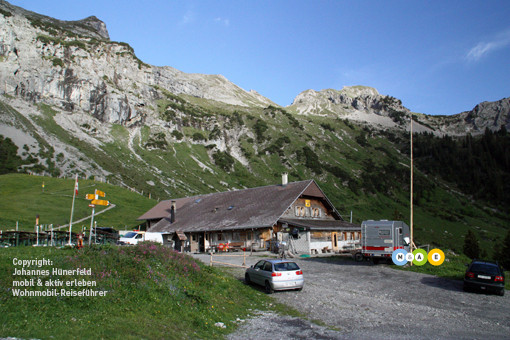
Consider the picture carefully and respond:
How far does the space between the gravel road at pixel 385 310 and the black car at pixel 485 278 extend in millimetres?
454

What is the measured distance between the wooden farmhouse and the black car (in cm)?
1674

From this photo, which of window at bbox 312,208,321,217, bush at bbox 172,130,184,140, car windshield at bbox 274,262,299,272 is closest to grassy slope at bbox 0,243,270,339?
car windshield at bbox 274,262,299,272

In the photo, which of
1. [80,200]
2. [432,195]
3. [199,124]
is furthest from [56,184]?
[432,195]

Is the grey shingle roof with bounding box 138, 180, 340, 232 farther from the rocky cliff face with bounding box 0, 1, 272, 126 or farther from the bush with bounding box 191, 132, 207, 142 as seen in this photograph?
the rocky cliff face with bounding box 0, 1, 272, 126

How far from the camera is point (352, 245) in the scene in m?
41.1

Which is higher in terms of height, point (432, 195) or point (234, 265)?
point (432, 195)

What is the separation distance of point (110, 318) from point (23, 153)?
307 feet

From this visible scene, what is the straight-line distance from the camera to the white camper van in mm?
26344

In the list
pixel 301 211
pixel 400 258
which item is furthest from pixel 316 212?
pixel 400 258

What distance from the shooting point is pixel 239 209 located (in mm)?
41406

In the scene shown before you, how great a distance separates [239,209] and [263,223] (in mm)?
6621

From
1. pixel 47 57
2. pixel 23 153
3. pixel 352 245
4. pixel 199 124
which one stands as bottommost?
pixel 352 245

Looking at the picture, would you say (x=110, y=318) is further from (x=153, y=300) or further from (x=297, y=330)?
(x=297, y=330)

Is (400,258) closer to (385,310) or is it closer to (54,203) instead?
(385,310)
